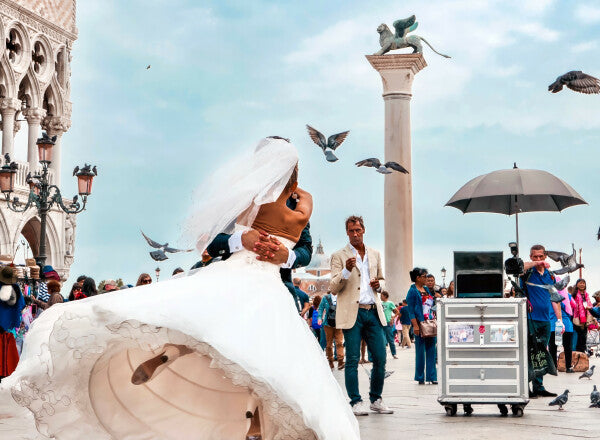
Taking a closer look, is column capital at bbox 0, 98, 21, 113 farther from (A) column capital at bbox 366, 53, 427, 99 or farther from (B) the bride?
(B) the bride

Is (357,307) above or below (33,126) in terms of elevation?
below

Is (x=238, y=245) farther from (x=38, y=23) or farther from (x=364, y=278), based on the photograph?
(x=38, y=23)

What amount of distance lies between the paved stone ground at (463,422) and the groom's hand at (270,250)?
1.69m

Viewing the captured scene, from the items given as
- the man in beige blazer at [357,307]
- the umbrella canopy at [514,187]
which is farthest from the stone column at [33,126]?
the man in beige blazer at [357,307]

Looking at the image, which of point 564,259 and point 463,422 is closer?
point 463,422

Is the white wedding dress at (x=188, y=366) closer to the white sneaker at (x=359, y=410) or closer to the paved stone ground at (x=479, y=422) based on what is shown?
the paved stone ground at (x=479, y=422)

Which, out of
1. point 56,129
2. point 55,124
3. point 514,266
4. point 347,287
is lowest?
point 347,287

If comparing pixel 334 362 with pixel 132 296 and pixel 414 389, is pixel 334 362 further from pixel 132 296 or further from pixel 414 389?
pixel 132 296

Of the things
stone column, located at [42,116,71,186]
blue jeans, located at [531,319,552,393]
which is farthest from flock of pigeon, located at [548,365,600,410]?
stone column, located at [42,116,71,186]

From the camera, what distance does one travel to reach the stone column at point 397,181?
27391 millimetres

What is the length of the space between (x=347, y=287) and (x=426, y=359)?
5.49 meters

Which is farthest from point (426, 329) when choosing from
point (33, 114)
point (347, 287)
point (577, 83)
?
point (33, 114)

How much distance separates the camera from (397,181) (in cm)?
2811

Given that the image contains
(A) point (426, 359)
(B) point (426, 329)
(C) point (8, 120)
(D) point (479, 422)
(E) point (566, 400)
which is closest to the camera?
(D) point (479, 422)
